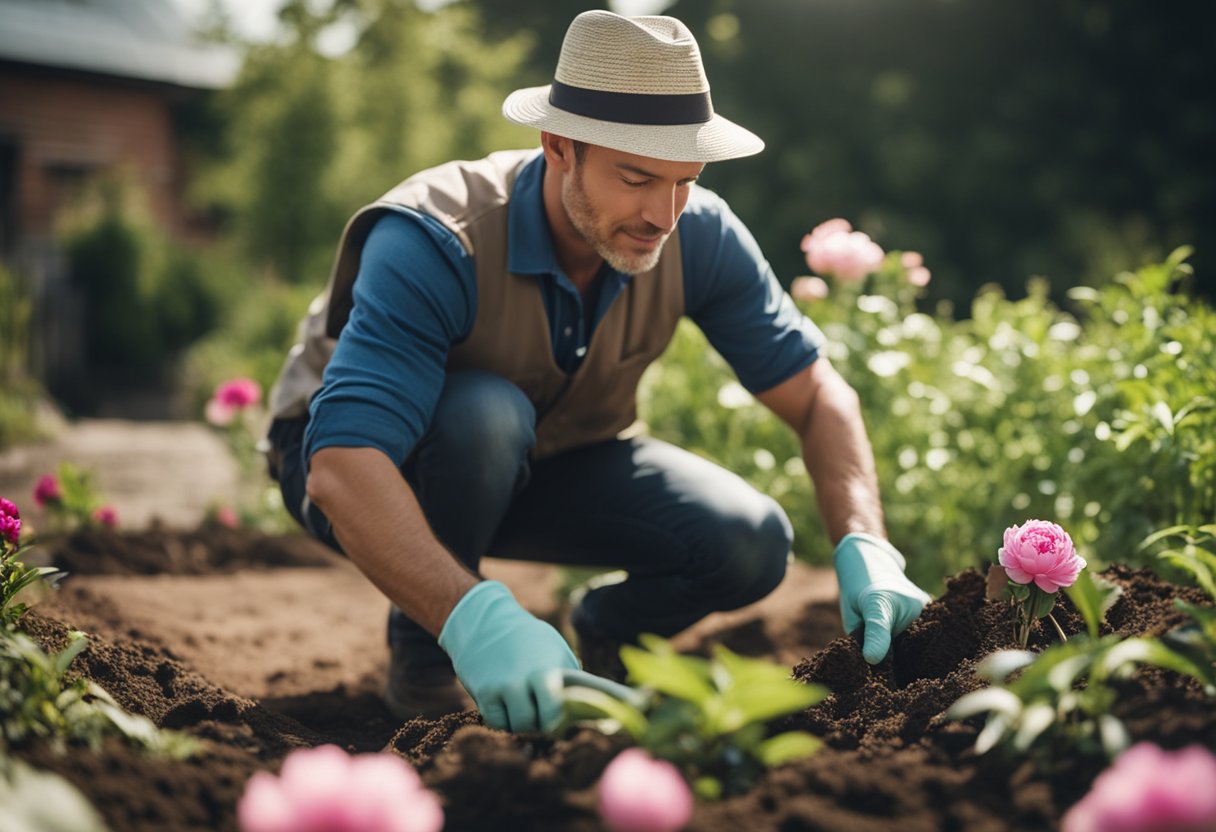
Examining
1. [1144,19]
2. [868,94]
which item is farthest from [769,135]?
[1144,19]

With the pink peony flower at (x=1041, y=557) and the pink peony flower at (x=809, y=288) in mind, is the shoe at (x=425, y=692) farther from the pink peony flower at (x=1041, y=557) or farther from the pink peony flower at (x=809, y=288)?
the pink peony flower at (x=809, y=288)

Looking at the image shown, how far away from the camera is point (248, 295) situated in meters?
10.6

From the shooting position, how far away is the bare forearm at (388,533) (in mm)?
1827

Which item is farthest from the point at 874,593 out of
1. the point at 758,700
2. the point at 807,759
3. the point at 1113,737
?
the point at 758,700

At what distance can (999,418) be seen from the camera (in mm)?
3268

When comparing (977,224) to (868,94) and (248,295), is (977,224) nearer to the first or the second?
(868,94)

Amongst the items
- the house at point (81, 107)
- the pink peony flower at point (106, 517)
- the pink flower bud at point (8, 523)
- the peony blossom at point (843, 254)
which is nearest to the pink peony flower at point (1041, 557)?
the pink flower bud at point (8, 523)

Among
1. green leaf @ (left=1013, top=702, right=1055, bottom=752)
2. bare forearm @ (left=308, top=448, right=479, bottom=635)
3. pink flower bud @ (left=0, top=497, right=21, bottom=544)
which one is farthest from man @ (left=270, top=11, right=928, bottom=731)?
green leaf @ (left=1013, top=702, right=1055, bottom=752)

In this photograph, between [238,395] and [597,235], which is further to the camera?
[238,395]

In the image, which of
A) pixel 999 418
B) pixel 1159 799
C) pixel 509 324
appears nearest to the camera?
pixel 1159 799

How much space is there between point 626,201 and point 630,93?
0.19 meters

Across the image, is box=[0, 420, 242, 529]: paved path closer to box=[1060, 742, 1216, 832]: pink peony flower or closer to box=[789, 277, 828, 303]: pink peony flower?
box=[789, 277, 828, 303]: pink peony flower

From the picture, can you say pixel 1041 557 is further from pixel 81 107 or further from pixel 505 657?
pixel 81 107

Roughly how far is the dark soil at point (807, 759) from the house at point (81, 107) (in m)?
9.99
